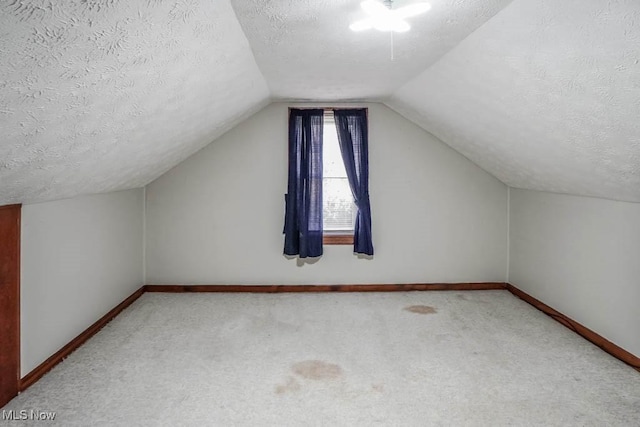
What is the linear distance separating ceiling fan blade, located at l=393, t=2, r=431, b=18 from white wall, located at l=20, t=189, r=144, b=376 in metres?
2.36

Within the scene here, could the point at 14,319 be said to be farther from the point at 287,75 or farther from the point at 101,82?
the point at 287,75

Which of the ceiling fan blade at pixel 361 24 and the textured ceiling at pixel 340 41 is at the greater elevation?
the textured ceiling at pixel 340 41

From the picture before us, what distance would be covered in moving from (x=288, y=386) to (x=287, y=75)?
2.21 metres

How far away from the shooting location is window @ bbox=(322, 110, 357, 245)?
4.61 m

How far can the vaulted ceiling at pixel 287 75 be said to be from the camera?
142 centimetres

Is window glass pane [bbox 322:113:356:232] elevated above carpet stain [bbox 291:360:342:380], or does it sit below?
above

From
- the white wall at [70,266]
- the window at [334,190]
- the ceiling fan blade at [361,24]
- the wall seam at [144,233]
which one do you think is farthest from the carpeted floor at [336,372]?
the ceiling fan blade at [361,24]

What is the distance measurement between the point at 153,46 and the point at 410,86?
90.2 inches

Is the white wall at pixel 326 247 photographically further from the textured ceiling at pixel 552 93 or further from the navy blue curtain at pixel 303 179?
the textured ceiling at pixel 552 93

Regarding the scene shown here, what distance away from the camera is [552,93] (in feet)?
7.05

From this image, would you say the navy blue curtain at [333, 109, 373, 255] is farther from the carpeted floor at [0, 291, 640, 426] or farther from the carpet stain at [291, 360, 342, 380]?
the carpet stain at [291, 360, 342, 380]

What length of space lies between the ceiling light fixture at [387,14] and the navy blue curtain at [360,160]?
2391 mm

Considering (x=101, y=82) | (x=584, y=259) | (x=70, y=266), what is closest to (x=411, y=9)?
(x=101, y=82)

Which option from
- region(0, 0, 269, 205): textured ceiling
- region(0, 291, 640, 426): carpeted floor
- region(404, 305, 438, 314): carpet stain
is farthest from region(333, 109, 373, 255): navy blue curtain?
region(0, 0, 269, 205): textured ceiling
